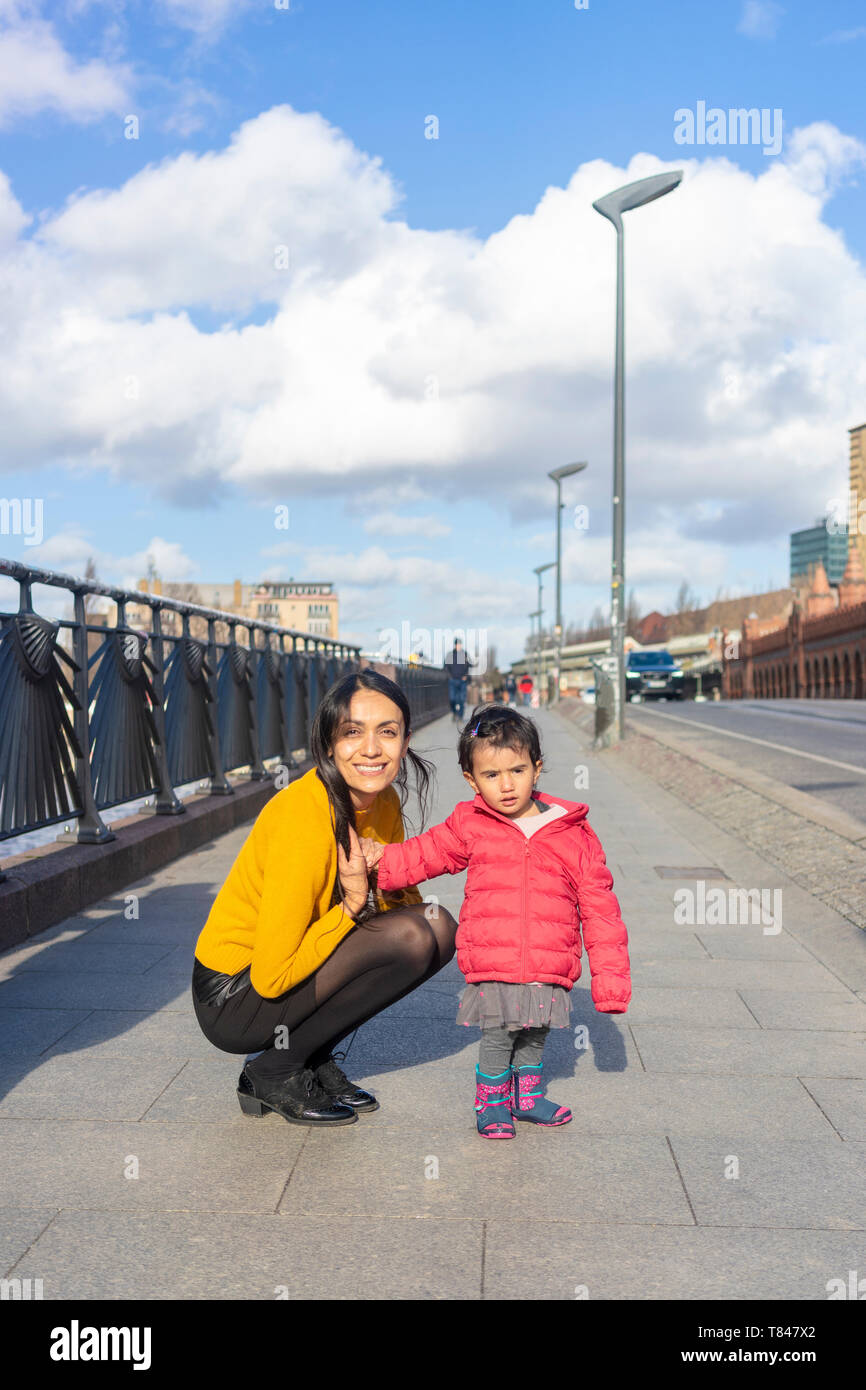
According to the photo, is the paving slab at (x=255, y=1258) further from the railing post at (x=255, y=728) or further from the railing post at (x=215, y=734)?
the railing post at (x=255, y=728)

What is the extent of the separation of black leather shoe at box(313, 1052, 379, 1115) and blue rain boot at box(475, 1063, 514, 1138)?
0.37m

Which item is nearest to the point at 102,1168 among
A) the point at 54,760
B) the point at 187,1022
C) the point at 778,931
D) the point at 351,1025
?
the point at 351,1025

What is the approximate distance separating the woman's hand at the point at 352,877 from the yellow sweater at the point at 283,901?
3 cm

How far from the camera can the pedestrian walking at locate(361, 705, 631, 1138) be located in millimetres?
3477

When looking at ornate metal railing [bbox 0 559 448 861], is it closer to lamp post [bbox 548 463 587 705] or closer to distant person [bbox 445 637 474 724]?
distant person [bbox 445 637 474 724]

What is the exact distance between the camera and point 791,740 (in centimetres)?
1784

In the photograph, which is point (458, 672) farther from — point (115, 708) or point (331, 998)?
point (331, 998)

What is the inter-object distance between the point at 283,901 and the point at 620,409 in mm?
17922

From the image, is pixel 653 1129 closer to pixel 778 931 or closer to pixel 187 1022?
pixel 187 1022

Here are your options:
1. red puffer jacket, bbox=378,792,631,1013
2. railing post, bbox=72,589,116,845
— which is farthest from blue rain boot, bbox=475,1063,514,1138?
railing post, bbox=72,589,116,845

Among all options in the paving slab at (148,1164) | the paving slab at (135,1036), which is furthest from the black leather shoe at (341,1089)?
the paving slab at (135,1036)

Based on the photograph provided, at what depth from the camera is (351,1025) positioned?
3.65 metres

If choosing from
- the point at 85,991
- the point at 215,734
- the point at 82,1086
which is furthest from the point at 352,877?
the point at 215,734
